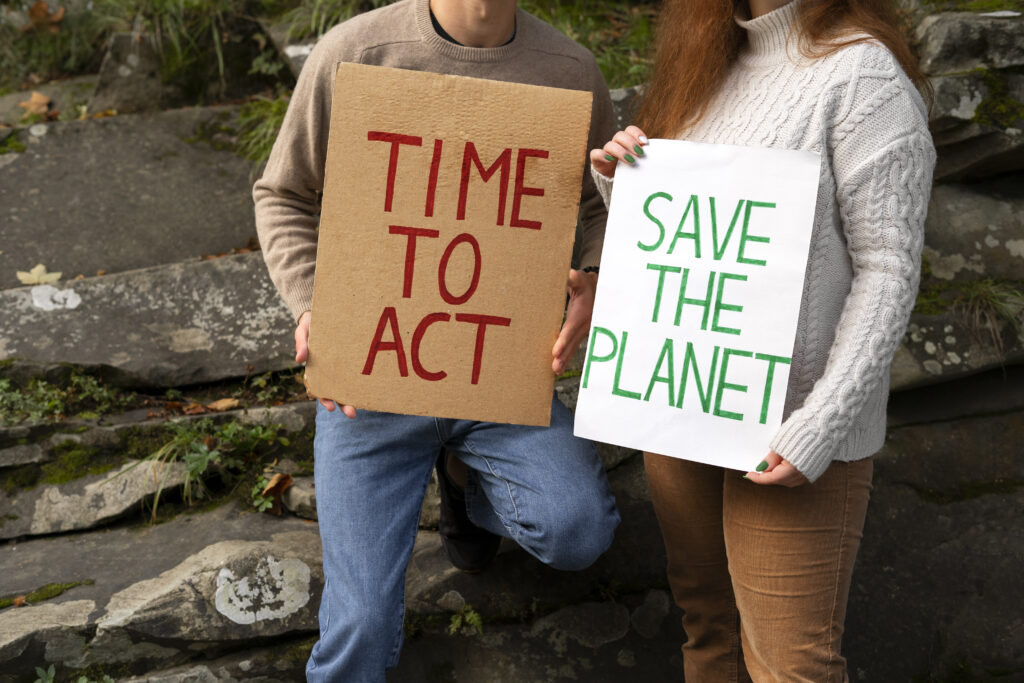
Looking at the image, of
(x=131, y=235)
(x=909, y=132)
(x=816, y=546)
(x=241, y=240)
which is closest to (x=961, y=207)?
(x=909, y=132)

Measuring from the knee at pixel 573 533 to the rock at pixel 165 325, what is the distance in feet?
4.49

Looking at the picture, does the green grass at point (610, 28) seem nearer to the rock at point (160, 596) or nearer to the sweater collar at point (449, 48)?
the sweater collar at point (449, 48)

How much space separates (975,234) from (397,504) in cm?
235

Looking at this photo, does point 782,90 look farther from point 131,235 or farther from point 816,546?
point 131,235

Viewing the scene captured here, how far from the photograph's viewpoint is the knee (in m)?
1.88

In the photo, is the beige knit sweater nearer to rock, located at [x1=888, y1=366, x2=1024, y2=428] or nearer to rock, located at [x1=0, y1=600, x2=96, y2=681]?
rock, located at [x1=0, y1=600, x2=96, y2=681]

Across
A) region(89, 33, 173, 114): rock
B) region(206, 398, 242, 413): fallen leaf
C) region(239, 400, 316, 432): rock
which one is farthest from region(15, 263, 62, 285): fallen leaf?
region(89, 33, 173, 114): rock

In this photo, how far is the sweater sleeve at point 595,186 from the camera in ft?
6.82

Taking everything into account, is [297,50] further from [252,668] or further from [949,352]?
[949,352]

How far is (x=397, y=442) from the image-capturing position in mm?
1914

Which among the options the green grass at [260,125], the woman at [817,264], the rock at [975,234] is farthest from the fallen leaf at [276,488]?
the rock at [975,234]

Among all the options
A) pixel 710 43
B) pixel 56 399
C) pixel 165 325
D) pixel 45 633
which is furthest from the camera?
pixel 165 325

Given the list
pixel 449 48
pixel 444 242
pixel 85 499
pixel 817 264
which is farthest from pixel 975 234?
pixel 85 499

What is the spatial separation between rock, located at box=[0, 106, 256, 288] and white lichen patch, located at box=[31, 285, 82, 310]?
113 millimetres
